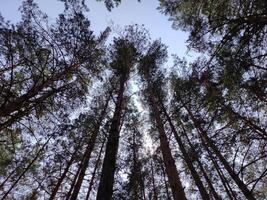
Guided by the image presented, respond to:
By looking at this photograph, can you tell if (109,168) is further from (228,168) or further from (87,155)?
(228,168)

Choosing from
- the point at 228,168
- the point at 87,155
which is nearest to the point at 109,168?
the point at 87,155

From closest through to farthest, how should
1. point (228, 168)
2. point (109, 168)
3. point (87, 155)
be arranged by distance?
point (109, 168), point (228, 168), point (87, 155)

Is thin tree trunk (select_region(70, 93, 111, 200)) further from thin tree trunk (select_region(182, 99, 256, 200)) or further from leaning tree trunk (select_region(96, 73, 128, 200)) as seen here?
thin tree trunk (select_region(182, 99, 256, 200))

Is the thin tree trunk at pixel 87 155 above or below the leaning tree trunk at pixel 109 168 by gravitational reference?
above

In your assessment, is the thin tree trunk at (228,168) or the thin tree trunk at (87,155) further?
the thin tree trunk at (87,155)

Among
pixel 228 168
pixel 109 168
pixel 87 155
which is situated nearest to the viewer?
pixel 109 168

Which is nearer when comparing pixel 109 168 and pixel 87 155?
pixel 109 168

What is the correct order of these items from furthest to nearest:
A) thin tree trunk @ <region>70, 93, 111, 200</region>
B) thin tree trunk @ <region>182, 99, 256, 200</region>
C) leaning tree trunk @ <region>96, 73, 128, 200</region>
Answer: thin tree trunk @ <region>70, 93, 111, 200</region>
thin tree trunk @ <region>182, 99, 256, 200</region>
leaning tree trunk @ <region>96, 73, 128, 200</region>

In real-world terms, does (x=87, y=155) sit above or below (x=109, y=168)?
above

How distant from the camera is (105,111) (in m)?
11.2

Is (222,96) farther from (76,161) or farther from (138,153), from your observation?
(138,153)

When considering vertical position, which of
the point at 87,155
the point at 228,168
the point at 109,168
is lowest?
the point at 109,168

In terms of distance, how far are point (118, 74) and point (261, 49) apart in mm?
7347

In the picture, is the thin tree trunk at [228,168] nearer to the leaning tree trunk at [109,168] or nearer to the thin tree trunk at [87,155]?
the leaning tree trunk at [109,168]
